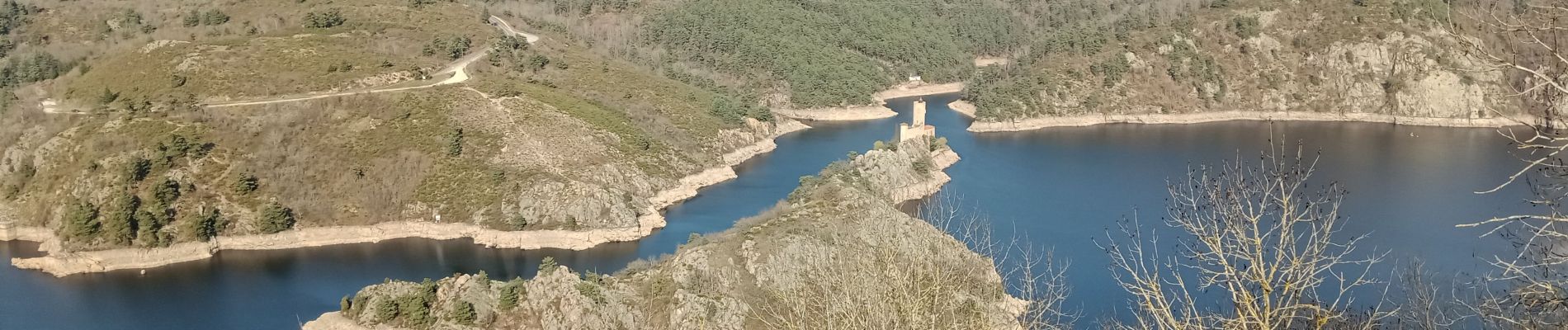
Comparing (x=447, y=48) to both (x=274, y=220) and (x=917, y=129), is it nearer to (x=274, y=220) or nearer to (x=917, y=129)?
(x=274, y=220)

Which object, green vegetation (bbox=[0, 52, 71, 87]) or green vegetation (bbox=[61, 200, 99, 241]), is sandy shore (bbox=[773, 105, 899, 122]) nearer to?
green vegetation (bbox=[0, 52, 71, 87])

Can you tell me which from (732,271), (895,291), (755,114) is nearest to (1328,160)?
(755,114)

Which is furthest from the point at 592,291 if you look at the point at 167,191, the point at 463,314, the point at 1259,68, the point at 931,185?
the point at 1259,68

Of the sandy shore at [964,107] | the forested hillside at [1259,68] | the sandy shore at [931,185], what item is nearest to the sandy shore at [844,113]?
the sandy shore at [964,107]

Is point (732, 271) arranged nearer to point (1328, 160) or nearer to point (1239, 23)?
point (1328, 160)

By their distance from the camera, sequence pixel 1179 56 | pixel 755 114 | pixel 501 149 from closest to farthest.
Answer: pixel 501 149, pixel 755 114, pixel 1179 56

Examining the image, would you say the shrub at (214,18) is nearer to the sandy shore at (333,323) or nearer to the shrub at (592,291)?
the sandy shore at (333,323)
